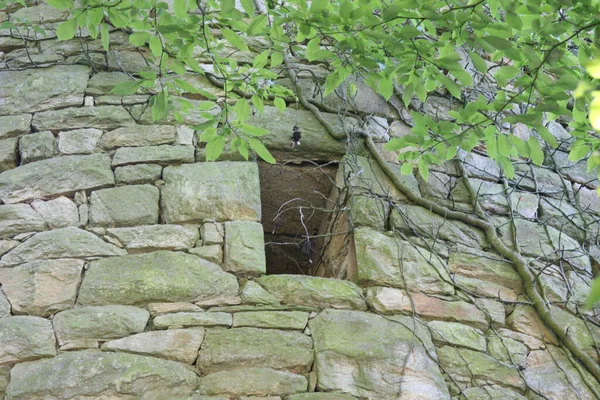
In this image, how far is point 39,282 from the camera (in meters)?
2.54

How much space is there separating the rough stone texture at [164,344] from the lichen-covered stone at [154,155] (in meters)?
0.85

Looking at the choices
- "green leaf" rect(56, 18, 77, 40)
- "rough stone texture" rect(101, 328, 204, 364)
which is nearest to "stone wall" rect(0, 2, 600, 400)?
"rough stone texture" rect(101, 328, 204, 364)

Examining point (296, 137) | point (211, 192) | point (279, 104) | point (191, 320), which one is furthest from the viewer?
point (296, 137)

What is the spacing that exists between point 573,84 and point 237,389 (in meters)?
1.34

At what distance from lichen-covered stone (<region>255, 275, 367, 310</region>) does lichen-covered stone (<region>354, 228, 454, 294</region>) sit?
12cm

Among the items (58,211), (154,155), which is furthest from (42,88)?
(58,211)

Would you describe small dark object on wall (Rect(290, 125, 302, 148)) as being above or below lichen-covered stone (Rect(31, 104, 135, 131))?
below

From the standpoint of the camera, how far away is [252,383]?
227 centimetres

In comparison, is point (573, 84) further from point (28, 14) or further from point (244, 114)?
point (28, 14)

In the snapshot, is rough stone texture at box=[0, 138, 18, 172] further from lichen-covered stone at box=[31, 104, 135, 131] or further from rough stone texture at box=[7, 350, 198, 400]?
rough stone texture at box=[7, 350, 198, 400]

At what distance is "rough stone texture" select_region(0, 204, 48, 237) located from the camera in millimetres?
2750

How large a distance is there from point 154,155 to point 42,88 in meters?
0.72

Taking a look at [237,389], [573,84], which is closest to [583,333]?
[573,84]

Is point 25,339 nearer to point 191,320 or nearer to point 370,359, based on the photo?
point 191,320
